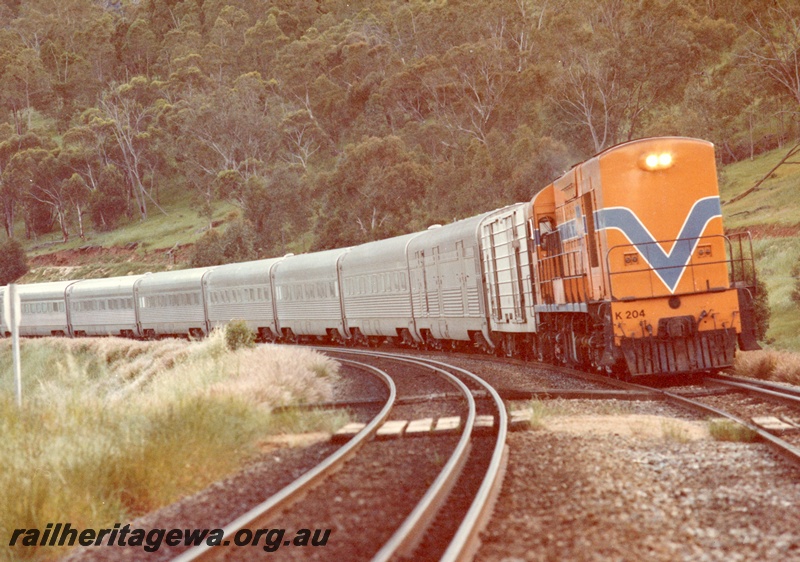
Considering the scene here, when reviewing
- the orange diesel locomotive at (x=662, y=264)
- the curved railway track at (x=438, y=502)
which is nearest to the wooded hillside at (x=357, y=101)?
the orange diesel locomotive at (x=662, y=264)

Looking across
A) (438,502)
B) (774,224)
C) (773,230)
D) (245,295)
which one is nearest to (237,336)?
(245,295)

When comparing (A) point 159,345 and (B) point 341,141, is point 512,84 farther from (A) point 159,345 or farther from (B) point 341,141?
(A) point 159,345

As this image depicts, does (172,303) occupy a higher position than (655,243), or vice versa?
(172,303)

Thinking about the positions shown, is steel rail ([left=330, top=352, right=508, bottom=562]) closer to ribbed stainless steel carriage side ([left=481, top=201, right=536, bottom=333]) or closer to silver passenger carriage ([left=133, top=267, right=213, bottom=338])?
ribbed stainless steel carriage side ([left=481, top=201, right=536, bottom=333])

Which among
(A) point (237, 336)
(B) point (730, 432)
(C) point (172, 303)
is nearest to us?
(B) point (730, 432)

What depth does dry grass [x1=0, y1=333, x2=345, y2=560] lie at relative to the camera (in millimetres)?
7914

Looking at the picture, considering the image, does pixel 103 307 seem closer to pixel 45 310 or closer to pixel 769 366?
pixel 45 310

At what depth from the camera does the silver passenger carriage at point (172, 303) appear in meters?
40.8

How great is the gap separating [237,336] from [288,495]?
58.2 feet

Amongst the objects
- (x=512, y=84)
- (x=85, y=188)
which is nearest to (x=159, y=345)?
(x=512, y=84)

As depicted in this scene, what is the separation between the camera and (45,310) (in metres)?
52.6

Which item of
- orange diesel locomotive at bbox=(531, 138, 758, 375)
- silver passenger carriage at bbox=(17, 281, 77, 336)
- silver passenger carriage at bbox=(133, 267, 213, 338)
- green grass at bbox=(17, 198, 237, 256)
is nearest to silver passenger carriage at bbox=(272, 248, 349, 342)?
silver passenger carriage at bbox=(133, 267, 213, 338)

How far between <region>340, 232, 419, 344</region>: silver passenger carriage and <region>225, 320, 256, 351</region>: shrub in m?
4.62

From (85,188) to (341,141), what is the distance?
27854 mm
